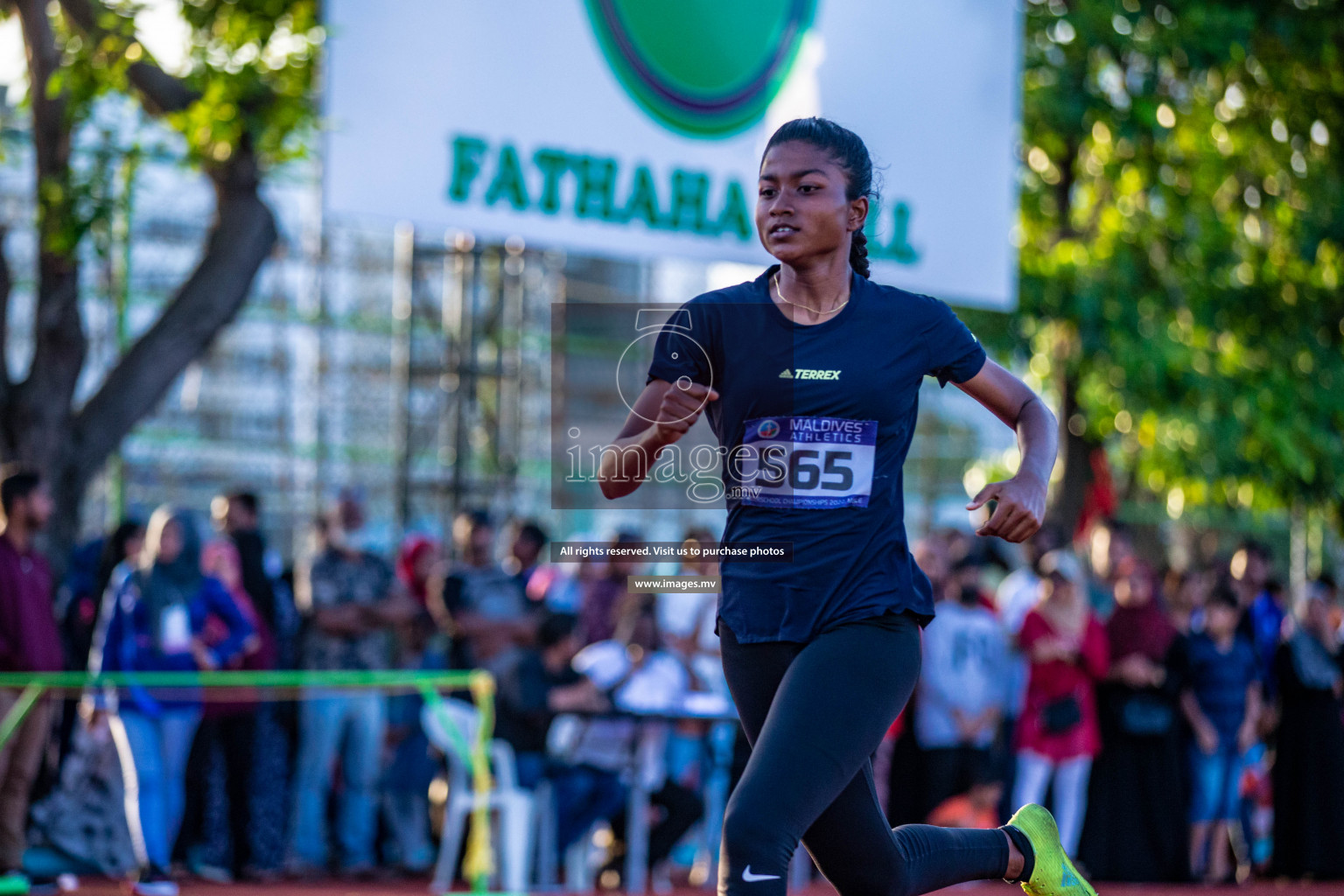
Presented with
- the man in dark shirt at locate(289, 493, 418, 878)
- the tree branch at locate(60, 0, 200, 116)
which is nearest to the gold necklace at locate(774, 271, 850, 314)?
the man in dark shirt at locate(289, 493, 418, 878)

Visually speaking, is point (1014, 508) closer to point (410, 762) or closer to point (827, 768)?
point (827, 768)

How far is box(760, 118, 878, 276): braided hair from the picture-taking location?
3557 mm

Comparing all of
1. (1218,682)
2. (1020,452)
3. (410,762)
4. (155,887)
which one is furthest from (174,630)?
(1218,682)

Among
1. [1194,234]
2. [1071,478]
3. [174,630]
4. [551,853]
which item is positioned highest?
[1194,234]

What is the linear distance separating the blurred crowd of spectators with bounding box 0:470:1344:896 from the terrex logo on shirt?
4931mm

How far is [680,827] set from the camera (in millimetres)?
8930

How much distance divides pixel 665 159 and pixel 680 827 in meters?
4.06

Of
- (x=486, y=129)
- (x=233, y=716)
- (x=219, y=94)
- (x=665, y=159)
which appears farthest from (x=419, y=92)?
(x=233, y=716)

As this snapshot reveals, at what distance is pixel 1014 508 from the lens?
11.4ft

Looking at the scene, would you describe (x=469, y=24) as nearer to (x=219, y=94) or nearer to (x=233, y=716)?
(x=219, y=94)

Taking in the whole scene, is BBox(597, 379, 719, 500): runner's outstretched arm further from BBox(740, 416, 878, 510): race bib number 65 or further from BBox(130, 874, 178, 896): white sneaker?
BBox(130, 874, 178, 896): white sneaker

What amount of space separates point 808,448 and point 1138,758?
7.20 meters

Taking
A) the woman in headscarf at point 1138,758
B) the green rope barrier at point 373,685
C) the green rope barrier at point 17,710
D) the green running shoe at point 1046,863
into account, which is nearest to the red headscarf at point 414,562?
the green rope barrier at point 373,685

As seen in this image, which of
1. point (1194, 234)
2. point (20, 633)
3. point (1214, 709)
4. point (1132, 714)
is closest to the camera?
point (20, 633)
